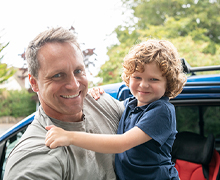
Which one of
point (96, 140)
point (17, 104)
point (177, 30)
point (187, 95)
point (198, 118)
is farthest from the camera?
point (17, 104)

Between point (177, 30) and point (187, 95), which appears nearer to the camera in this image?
point (187, 95)

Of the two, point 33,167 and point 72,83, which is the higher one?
point 72,83

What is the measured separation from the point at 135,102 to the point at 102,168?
63 cm

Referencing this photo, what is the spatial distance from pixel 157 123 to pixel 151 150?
215mm

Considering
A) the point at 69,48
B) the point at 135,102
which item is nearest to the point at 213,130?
the point at 135,102

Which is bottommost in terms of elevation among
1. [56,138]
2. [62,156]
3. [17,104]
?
[17,104]

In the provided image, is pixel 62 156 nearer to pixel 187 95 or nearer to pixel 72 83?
pixel 72 83

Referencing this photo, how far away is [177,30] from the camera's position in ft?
36.5

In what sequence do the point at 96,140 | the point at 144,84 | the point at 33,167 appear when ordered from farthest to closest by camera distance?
the point at 144,84, the point at 96,140, the point at 33,167

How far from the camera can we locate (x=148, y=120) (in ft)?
→ 5.25

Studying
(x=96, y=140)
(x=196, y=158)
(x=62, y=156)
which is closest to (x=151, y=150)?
(x=96, y=140)

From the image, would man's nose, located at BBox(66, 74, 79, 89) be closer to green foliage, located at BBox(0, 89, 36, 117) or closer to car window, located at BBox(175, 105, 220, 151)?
car window, located at BBox(175, 105, 220, 151)

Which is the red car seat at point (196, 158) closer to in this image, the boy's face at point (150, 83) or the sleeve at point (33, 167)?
the boy's face at point (150, 83)

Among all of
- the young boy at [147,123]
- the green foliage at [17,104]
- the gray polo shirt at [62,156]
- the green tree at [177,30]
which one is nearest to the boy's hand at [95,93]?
the gray polo shirt at [62,156]
